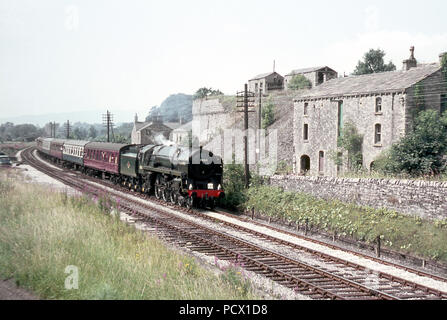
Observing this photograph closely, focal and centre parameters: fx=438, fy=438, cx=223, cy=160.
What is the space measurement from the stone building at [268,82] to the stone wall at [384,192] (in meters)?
43.2

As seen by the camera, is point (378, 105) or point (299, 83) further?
point (299, 83)

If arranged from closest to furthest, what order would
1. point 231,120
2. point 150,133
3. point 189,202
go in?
point 189,202 → point 231,120 → point 150,133

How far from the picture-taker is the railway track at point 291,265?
10.3 meters

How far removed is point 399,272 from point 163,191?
15191 millimetres

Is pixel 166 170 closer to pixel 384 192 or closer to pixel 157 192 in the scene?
pixel 157 192

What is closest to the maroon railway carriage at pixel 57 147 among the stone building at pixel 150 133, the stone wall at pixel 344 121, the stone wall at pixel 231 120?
the stone wall at pixel 231 120

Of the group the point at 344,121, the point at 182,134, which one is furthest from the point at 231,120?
the point at 344,121

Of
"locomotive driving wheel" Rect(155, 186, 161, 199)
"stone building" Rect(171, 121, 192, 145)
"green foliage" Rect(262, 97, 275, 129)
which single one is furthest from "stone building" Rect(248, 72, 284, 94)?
"locomotive driving wheel" Rect(155, 186, 161, 199)

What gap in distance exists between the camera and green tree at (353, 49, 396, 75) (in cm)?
6041

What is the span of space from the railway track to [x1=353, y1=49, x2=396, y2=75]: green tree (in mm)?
48428

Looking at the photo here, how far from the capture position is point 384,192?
1727cm

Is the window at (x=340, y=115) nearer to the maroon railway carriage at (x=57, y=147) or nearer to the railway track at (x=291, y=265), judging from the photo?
the railway track at (x=291, y=265)

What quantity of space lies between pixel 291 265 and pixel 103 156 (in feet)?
79.8
